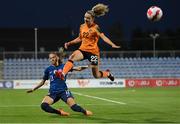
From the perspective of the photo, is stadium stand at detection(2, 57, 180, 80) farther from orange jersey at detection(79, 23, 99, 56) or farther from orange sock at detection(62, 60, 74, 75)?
orange sock at detection(62, 60, 74, 75)

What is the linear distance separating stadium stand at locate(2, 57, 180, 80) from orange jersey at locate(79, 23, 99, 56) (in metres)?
28.8

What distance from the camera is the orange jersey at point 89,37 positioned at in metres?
13.4

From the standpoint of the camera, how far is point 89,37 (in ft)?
43.9

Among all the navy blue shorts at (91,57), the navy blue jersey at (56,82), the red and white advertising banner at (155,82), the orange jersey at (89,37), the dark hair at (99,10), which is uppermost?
the dark hair at (99,10)

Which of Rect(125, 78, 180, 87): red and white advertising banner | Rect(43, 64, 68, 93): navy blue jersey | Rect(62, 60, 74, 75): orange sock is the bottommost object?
Rect(125, 78, 180, 87): red and white advertising banner

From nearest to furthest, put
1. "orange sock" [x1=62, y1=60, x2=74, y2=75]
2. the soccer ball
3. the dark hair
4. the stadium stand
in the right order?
1. "orange sock" [x1=62, y1=60, x2=74, y2=75]
2. the dark hair
3. the soccer ball
4. the stadium stand

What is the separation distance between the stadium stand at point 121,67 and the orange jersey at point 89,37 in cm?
2883

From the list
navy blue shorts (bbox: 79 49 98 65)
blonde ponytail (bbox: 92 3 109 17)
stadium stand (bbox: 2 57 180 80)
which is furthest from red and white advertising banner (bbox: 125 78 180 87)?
blonde ponytail (bbox: 92 3 109 17)

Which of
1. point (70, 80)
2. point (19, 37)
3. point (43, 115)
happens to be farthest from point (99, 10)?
point (19, 37)

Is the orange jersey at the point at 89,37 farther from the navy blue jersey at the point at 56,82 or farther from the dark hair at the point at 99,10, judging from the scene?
the navy blue jersey at the point at 56,82

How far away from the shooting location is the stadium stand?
141 ft

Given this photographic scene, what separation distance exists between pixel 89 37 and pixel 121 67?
1215 inches

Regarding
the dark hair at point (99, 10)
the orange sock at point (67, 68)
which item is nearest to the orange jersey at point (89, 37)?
the dark hair at point (99, 10)

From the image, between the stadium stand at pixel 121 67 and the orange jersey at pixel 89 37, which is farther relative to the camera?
the stadium stand at pixel 121 67
